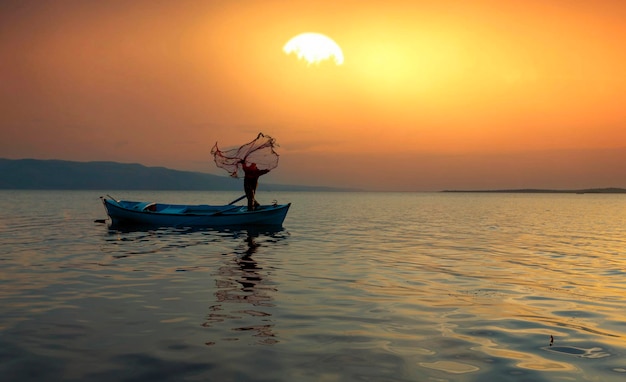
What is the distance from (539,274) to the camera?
1931 centimetres

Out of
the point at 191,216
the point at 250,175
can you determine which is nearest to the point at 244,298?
the point at 250,175

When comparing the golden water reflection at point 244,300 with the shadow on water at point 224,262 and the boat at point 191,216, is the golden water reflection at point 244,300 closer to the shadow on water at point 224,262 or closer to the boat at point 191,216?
the shadow on water at point 224,262

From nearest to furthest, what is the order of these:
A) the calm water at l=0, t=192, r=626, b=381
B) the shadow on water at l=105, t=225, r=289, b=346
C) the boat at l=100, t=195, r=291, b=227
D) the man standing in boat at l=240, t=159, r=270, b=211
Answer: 1. the calm water at l=0, t=192, r=626, b=381
2. the shadow on water at l=105, t=225, r=289, b=346
3. the man standing in boat at l=240, t=159, r=270, b=211
4. the boat at l=100, t=195, r=291, b=227

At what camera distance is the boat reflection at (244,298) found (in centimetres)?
1090

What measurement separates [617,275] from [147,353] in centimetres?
1717

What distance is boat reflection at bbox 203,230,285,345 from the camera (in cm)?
1090

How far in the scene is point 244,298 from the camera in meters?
14.0

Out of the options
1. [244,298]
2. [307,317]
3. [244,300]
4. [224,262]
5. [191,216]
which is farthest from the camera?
[191,216]

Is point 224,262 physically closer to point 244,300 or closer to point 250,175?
point 244,300

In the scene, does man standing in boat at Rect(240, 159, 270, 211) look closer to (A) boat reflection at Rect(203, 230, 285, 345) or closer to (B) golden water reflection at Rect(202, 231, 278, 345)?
(A) boat reflection at Rect(203, 230, 285, 345)

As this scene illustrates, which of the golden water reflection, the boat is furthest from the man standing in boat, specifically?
the golden water reflection

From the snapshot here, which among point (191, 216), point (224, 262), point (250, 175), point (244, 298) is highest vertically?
point (250, 175)

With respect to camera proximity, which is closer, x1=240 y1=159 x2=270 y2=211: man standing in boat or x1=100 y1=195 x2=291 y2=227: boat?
x1=240 y1=159 x2=270 y2=211: man standing in boat

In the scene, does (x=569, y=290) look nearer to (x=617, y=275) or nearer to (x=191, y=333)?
(x=617, y=275)
